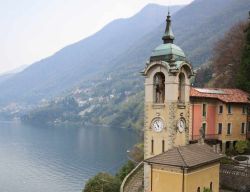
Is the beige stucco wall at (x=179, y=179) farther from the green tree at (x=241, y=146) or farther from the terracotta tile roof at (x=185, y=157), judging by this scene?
the green tree at (x=241, y=146)

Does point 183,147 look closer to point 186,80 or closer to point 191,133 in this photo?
point 186,80

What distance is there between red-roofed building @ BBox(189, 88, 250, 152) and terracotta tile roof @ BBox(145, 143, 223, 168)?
43.1 ft

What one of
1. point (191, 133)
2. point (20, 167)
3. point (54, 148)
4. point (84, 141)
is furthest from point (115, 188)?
point (84, 141)

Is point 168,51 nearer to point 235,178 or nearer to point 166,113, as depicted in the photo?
point 166,113

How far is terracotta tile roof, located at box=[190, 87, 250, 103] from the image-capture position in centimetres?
4419

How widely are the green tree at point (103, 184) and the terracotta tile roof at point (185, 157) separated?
15.4 meters

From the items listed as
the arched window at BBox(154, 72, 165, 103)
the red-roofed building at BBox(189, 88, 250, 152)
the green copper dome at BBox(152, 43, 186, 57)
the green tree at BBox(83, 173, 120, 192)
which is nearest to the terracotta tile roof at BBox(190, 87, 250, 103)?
the red-roofed building at BBox(189, 88, 250, 152)

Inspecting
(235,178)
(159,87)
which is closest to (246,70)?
(235,178)

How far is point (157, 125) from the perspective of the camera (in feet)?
105

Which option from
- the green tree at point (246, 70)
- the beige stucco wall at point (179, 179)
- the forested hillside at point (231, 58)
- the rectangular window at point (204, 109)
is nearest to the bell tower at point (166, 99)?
the beige stucco wall at point (179, 179)

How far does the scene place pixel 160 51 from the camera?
3222 cm

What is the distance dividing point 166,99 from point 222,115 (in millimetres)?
17124

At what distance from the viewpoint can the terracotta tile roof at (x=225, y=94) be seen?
44188 mm

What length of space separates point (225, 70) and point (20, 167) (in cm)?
5881
